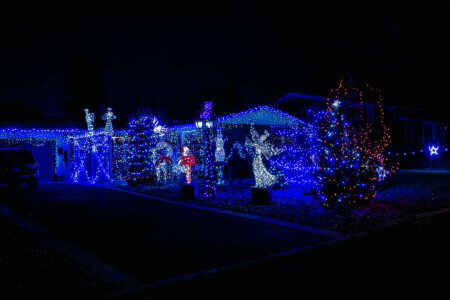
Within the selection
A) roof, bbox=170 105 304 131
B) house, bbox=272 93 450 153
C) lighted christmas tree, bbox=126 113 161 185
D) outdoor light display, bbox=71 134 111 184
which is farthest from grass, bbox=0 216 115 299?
house, bbox=272 93 450 153

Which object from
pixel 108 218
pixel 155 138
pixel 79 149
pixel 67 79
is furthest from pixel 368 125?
pixel 67 79

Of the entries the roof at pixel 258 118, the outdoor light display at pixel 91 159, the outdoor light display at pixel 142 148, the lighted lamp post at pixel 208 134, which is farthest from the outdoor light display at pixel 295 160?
the outdoor light display at pixel 91 159

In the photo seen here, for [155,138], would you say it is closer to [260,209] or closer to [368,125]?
[260,209]

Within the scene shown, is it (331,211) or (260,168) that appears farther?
(260,168)

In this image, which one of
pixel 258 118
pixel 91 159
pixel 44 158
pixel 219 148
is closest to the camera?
pixel 219 148

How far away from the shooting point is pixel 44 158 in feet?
63.3

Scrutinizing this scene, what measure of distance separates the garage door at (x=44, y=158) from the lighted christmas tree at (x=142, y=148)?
21.7 ft

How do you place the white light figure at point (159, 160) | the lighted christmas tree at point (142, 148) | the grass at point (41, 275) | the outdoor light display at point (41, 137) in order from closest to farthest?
the grass at point (41, 275)
the white light figure at point (159, 160)
the lighted christmas tree at point (142, 148)
the outdoor light display at point (41, 137)

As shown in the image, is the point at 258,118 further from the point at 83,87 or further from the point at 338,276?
the point at 83,87

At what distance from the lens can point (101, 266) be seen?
458 cm

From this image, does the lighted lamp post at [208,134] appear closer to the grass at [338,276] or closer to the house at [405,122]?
the grass at [338,276]

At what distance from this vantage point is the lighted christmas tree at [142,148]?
50.3 feet

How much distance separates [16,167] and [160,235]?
1040 cm

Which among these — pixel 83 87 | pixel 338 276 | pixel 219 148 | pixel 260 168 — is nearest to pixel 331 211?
pixel 260 168
